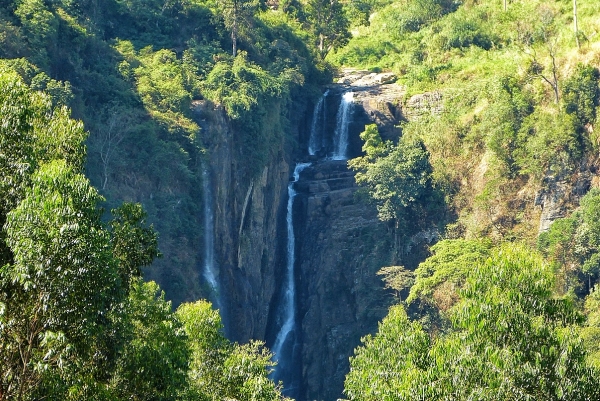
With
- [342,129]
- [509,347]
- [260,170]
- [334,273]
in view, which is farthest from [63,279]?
[342,129]

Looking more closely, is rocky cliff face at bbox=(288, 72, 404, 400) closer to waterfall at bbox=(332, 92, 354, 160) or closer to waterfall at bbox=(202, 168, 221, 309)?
waterfall at bbox=(332, 92, 354, 160)

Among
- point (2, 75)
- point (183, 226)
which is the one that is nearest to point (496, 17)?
point (183, 226)

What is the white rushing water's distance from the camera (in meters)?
38.7

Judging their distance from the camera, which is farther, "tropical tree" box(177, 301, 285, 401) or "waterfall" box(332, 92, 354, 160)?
"waterfall" box(332, 92, 354, 160)

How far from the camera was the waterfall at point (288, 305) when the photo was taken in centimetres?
3841

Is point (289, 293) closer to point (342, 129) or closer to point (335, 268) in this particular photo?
point (335, 268)

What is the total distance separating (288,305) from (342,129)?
8753mm

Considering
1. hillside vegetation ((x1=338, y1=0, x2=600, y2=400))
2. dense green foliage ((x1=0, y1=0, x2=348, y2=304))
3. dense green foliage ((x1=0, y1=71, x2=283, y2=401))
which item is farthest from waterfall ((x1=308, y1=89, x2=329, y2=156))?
dense green foliage ((x1=0, y1=71, x2=283, y2=401))

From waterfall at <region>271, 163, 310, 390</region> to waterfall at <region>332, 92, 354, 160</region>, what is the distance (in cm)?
247

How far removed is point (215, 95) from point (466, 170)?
10420 mm

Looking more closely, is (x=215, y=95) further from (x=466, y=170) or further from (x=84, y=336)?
(x=84, y=336)

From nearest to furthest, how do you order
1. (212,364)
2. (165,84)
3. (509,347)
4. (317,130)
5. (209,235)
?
1. (509,347)
2. (212,364)
3. (209,235)
4. (165,84)
5. (317,130)

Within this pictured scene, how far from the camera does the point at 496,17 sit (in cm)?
4497

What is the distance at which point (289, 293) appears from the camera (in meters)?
39.6
